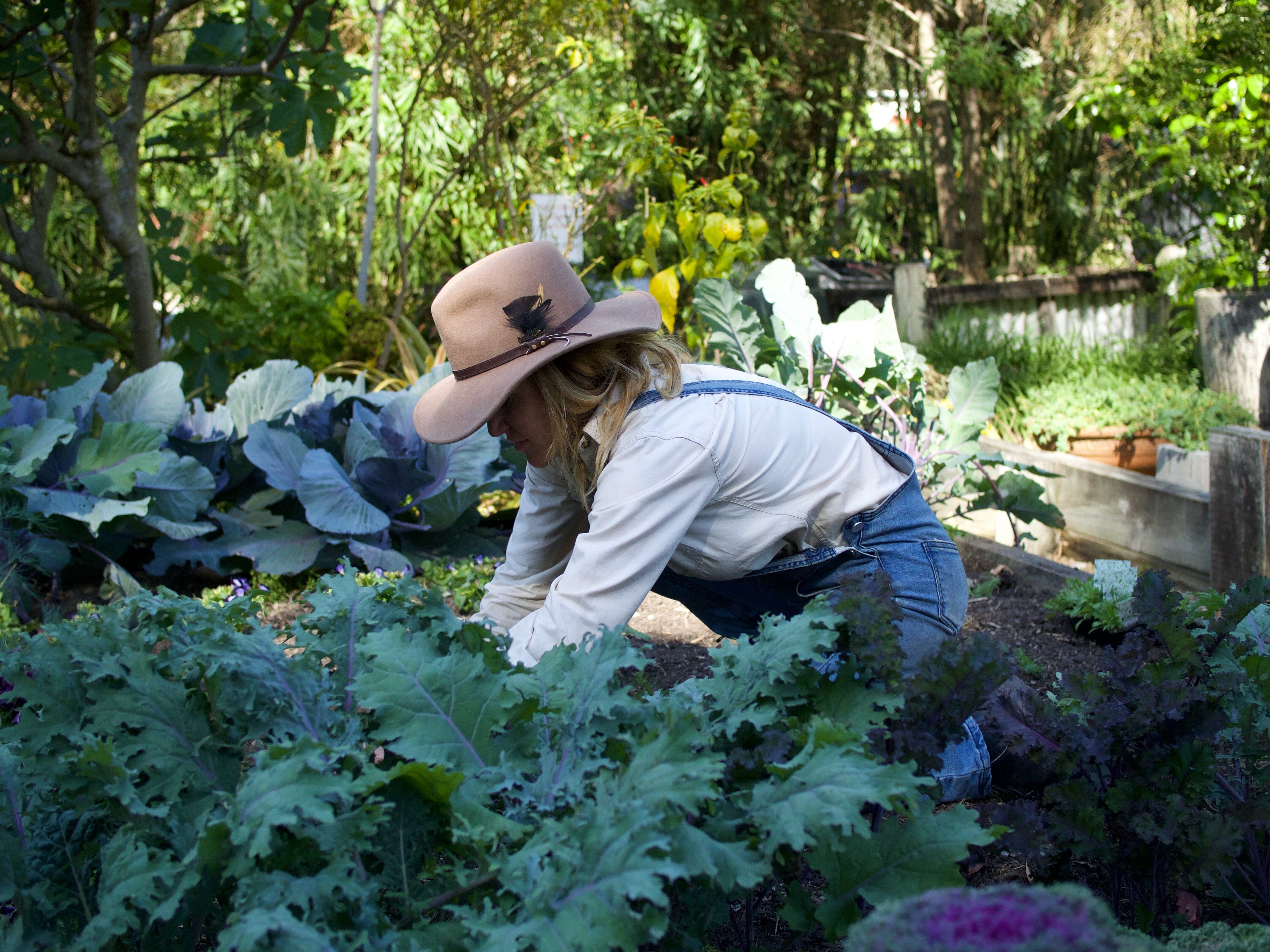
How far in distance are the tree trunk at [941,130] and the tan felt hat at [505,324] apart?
7980 mm

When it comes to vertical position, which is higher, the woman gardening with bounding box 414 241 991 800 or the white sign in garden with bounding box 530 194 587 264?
the white sign in garden with bounding box 530 194 587 264

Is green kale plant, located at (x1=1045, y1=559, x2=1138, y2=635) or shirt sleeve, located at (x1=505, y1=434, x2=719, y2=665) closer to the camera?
shirt sleeve, located at (x1=505, y1=434, x2=719, y2=665)

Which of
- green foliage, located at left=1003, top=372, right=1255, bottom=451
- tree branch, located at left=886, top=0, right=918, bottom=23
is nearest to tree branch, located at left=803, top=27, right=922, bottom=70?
tree branch, located at left=886, top=0, right=918, bottom=23

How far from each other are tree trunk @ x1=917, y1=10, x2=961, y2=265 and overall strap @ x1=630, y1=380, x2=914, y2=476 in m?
7.71

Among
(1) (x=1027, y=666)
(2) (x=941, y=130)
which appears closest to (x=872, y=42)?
(2) (x=941, y=130)

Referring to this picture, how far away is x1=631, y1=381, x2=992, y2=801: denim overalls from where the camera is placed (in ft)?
6.39

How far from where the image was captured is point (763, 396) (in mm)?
2002

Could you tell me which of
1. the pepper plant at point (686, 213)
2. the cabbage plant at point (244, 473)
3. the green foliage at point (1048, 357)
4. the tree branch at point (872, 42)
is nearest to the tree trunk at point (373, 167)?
the pepper plant at point (686, 213)

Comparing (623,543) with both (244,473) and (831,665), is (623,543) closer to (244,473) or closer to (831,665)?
(831,665)

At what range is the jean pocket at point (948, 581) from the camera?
2.08 m

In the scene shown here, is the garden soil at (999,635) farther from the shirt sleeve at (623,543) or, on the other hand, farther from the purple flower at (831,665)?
the shirt sleeve at (623,543)

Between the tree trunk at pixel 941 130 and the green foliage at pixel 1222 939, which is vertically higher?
the tree trunk at pixel 941 130

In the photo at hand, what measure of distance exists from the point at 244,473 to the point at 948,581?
8.86 feet

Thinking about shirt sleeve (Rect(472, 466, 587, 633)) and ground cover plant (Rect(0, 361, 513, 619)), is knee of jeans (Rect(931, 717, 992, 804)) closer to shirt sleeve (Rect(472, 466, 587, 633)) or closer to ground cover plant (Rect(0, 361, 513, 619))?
shirt sleeve (Rect(472, 466, 587, 633))
